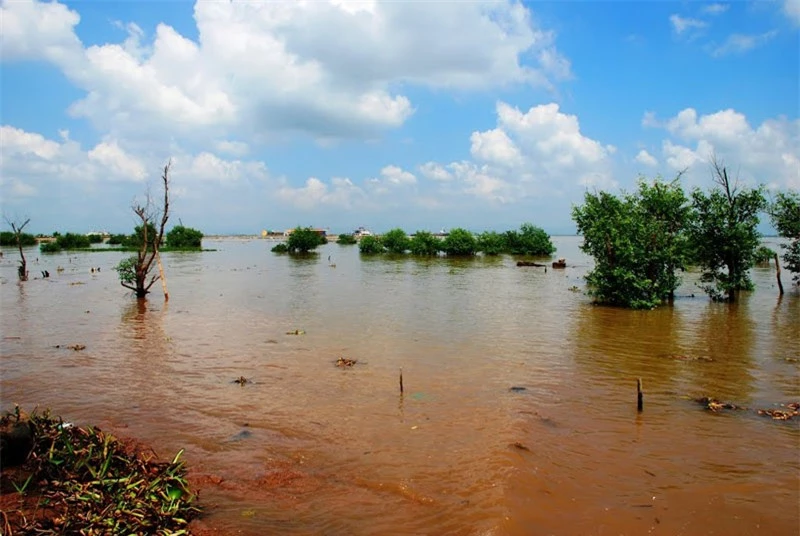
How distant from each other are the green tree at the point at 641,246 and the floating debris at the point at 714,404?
13.2 meters

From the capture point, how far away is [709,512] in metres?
6.98

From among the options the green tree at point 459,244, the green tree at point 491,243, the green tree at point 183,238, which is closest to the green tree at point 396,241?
the green tree at point 459,244

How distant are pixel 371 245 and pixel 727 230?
174 ft

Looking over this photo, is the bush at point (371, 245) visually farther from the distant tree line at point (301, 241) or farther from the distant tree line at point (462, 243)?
the distant tree line at point (301, 241)

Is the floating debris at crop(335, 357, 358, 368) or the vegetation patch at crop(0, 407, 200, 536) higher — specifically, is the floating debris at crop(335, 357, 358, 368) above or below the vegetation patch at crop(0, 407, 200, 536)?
Result: below

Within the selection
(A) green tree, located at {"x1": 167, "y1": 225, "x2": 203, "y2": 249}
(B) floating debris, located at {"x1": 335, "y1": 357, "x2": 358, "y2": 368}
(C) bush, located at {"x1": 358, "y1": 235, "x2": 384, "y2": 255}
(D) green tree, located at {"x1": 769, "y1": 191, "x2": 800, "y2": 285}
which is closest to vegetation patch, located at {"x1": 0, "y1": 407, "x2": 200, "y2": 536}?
(B) floating debris, located at {"x1": 335, "y1": 357, "x2": 358, "y2": 368}

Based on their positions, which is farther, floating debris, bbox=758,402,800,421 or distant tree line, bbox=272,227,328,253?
distant tree line, bbox=272,227,328,253

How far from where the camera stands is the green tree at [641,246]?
78.3 feet

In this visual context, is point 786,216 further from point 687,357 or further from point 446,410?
point 446,410

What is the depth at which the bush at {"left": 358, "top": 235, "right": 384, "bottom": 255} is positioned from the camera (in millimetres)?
73188

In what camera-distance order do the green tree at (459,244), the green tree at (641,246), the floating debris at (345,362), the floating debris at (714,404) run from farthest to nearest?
the green tree at (459,244), the green tree at (641,246), the floating debris at (345,362), the floating debris at (714,404)

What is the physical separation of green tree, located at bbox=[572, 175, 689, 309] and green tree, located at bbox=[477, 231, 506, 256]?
151ft

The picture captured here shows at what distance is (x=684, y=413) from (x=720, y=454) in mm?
1967

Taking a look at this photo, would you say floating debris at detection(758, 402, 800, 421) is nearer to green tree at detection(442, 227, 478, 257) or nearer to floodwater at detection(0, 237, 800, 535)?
floodwater at detection(0, 237, 800, 535)
